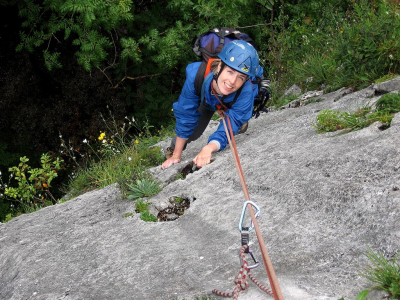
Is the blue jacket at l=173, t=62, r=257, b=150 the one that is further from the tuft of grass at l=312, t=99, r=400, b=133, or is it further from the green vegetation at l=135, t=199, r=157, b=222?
the green vegetation at l=135, t=199, r=157, b=222

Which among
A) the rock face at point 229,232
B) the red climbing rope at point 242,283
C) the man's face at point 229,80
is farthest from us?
the man's face at point 229,80

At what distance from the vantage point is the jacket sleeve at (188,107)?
169 inches

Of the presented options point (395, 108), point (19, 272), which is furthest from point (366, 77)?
point (19, 272)

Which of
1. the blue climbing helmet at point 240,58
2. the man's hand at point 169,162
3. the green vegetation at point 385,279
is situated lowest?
the man's hand at point 169,162

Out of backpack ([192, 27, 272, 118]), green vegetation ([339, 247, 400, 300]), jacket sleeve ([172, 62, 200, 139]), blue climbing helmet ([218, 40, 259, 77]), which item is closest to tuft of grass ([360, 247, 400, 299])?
green vegetation ([339, 247, 400, 300])

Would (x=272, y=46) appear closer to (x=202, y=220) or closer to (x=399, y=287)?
(x=202, y=220)

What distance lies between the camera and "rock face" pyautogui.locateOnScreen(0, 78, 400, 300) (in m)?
2.38

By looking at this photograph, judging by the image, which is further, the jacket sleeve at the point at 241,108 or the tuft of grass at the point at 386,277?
the jacket sleeve at the point at 241,108

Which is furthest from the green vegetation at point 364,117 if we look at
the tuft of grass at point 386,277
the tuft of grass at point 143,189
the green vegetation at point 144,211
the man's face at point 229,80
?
the tuft of grass at point 386,277

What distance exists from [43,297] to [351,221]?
197 cm

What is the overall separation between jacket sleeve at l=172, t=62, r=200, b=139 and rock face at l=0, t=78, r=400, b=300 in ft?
2.15

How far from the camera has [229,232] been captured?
2988 millimetres

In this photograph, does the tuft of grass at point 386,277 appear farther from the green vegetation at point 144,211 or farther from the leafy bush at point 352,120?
the leafy bush at point 352,120

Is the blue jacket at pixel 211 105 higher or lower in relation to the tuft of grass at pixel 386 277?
higher
